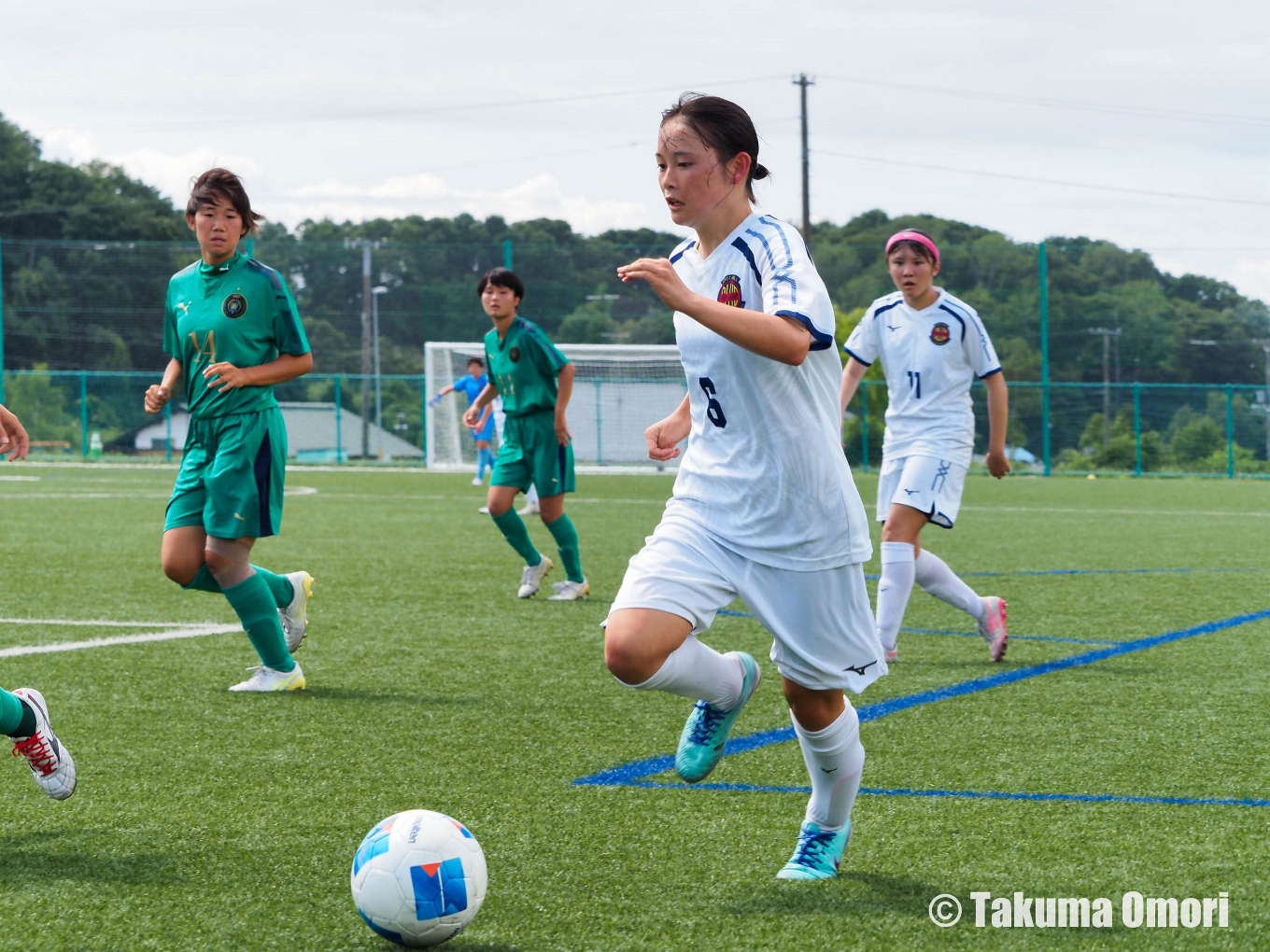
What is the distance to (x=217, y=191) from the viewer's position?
5.36 metres

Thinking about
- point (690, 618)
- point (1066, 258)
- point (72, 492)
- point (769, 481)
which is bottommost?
point (72, 492)

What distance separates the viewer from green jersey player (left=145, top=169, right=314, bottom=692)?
5.42 meters

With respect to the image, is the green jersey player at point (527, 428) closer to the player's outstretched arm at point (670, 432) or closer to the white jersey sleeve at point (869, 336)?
the white jersey sleeve at point (869, 336)

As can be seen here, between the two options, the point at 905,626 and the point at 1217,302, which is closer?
the point at 905,626

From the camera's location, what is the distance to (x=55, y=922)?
3021 mm

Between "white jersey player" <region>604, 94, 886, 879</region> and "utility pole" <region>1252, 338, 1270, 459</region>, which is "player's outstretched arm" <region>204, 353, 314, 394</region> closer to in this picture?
"white jersey player" <region>604, 94, 886, 879</region>

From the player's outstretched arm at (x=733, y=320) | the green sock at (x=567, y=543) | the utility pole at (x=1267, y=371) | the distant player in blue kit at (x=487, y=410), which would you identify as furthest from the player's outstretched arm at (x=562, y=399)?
the utility pole at (x=1267, y=371)

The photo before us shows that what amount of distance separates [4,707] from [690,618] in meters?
1.84

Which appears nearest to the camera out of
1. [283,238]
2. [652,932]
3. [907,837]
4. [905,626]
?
[652,932]

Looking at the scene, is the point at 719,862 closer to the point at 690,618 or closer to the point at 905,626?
the point at 690,618

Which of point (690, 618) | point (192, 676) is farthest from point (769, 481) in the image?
point (192, 676)

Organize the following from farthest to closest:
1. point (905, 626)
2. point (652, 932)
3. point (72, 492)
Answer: point (72, 492) < point (905, 626) < point (652, 932)

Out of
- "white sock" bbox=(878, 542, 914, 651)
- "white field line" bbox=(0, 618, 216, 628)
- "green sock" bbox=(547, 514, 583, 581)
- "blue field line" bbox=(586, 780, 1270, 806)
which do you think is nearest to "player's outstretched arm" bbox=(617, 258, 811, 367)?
"blue field line" bbox=(586, 780, 1270, 806)

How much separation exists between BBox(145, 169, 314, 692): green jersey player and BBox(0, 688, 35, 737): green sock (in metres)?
1.64
